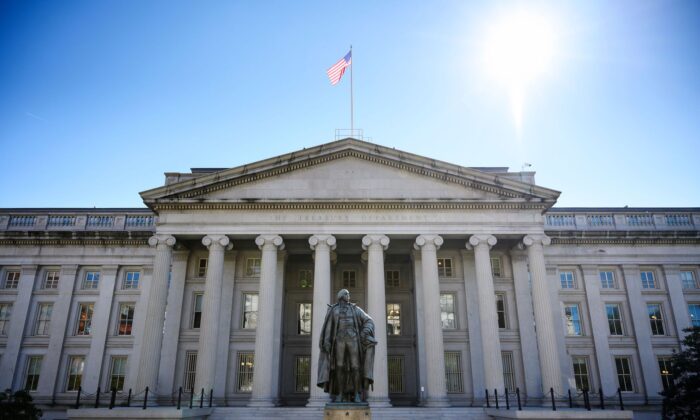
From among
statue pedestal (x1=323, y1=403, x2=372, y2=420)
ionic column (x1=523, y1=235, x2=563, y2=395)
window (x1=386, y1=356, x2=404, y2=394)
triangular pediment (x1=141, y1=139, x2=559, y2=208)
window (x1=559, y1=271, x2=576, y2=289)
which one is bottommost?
statue pedestal (x1=323, y1=403, x2=372, y2=420)

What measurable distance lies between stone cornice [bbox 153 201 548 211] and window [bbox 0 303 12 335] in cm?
1281

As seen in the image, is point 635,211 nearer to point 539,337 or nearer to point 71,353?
point 539,337

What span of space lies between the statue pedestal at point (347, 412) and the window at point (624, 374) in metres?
25.2

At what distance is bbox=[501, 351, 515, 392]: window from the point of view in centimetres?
2916

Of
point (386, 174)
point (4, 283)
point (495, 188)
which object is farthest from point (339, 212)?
point (4, 283)

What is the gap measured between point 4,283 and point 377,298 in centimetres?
2428

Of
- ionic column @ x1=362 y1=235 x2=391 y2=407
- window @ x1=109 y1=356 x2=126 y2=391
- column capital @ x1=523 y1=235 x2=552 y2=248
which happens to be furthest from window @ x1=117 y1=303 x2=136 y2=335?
column capital @ x1=523 y1=235 x2=552 y2=248

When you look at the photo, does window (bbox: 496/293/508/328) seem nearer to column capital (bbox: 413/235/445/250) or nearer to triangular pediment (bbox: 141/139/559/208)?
column capital (bbox: 413/235/445/250)

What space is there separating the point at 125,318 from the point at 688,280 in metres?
36.0

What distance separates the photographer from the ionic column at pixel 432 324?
2544 cm

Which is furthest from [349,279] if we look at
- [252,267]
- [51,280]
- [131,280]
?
[51,280]

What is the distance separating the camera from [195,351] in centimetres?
2981

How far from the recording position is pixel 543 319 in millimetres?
26672

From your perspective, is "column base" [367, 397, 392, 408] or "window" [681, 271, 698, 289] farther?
"window" [681, 271, 698, 289]
